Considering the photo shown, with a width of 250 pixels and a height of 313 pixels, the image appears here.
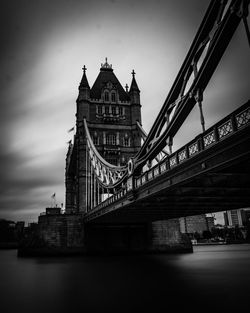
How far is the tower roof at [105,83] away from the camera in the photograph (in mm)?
54000

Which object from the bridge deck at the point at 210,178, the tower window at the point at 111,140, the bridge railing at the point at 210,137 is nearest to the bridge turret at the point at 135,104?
the tower window at the point at 111,140

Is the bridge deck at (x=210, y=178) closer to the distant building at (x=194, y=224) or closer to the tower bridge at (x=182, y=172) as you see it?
the tower bridge at (x=182, y=172)

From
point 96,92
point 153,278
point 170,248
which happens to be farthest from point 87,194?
point 153,278

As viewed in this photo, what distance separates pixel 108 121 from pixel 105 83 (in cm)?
834

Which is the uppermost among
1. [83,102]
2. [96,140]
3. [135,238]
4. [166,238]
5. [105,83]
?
[105,83]

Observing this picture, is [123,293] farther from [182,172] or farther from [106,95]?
[106,95]

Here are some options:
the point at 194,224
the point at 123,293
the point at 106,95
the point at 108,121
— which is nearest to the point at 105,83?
the point at 106,95

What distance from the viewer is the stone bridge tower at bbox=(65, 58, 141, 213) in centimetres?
4812

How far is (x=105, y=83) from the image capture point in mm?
54625

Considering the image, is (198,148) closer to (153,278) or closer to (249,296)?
(249,296)

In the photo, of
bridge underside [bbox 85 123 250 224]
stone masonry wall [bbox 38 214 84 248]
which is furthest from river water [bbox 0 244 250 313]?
stone masonry wall [bbox 38 214 84 248]

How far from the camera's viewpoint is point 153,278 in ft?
57.2

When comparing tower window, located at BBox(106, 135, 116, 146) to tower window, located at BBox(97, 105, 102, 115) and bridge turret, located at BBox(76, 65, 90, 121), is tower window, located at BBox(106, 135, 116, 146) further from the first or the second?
bridge turret, located at BBox(76, 65, 90, 121)

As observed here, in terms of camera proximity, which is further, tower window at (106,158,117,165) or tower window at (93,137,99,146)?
tower window at (93,137,99,146)
